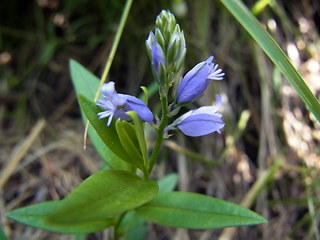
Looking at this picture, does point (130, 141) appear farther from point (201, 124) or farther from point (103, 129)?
point (201, 124)

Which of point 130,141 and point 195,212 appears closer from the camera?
point 130,141

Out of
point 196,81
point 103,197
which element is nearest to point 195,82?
point 196,81

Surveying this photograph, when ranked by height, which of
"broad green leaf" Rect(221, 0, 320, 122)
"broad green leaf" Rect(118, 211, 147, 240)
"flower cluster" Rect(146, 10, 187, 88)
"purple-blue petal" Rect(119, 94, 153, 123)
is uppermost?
"flower cluster" Rect(146, 10, 187, 88)

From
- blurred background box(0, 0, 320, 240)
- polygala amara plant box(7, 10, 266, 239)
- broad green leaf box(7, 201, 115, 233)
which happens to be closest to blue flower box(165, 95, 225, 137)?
polygala amara plant box(7, 10, 266, 239)

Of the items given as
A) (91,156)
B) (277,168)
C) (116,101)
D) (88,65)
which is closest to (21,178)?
(91,156)

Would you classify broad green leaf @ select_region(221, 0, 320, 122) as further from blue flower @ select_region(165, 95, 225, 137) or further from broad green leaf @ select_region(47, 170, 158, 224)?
broad green leaf @ select_region(47, 170, 158, 224)

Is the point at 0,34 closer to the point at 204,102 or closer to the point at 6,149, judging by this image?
the point at 6,149

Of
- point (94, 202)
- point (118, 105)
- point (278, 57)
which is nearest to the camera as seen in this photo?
point (94, 202)
